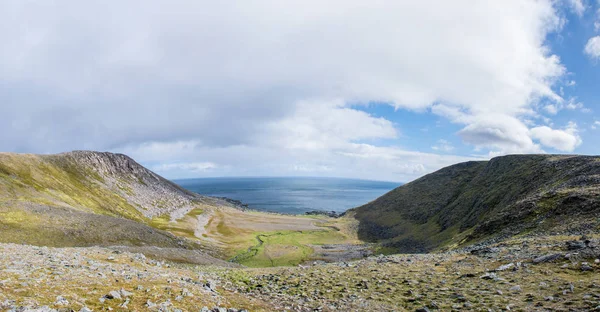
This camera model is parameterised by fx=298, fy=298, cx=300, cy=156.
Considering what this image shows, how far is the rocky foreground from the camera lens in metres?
13.5

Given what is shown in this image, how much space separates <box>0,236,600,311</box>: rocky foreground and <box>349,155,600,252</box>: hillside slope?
14725 millimetres

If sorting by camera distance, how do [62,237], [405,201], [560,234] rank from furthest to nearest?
[405,201], [62,237], [560,234]

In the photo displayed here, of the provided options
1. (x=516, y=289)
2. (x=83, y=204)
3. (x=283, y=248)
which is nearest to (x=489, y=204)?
(x=283, y=248)

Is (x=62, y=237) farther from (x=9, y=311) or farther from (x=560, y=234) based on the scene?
(x=560, y=234)

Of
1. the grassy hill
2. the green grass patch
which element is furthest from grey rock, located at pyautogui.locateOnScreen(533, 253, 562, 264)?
the green grass patch

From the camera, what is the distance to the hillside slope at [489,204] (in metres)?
36.9

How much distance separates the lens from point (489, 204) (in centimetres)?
6925

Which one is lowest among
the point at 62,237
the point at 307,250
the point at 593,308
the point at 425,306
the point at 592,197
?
the point at 307,250

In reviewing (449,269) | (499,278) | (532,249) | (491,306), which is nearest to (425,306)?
(491,306)

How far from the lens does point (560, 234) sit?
29234mm

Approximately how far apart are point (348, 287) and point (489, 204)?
63.8 metres

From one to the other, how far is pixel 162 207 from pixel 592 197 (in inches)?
6526

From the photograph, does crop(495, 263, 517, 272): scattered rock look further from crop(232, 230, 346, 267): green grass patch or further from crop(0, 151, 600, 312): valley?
crop(232, 230, 346, 267): green grass patch

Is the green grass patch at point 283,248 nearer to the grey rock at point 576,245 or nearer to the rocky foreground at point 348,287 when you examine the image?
the rocky foreground at point 348,287
